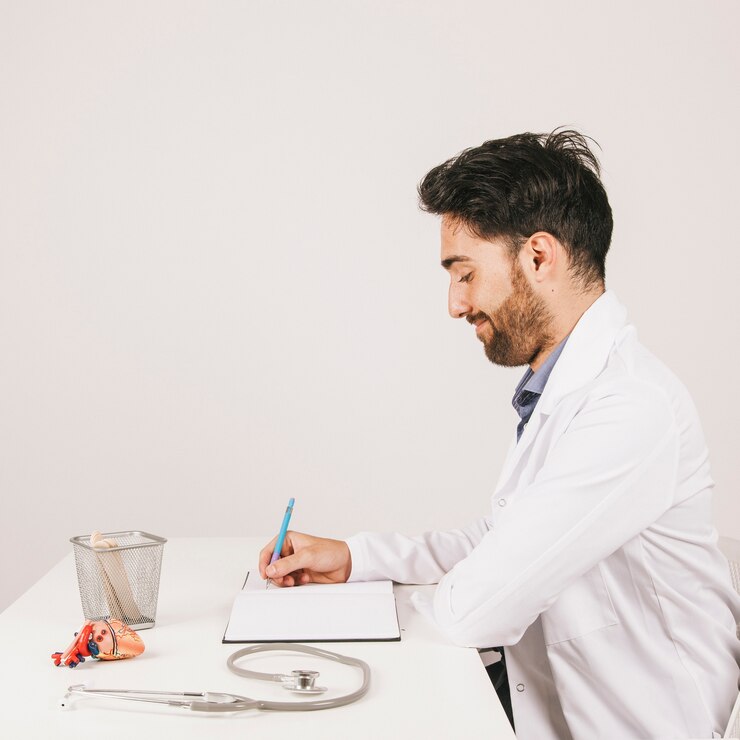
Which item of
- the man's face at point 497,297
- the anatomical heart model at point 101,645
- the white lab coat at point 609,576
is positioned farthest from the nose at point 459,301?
the anatomical heart model at point 101,645

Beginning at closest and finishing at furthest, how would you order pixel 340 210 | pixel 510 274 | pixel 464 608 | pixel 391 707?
1. pixel 391 707
2. pixel 464 608
3. pixel 510 274
4. pixel 340 210

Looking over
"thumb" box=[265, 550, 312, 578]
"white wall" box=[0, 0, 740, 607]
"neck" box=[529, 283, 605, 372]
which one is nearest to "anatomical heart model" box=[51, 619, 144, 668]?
"thumb" box=[265, 550, 312, 578]

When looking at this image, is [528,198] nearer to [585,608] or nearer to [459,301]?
[459,301]

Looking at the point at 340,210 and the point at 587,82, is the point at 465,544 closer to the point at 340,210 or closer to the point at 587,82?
the point at 340,210

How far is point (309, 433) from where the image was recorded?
9.93ft

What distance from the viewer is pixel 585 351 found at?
4.29 ft

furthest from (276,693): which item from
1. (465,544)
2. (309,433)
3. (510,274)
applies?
(309,433)

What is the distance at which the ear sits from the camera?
1.41 meters

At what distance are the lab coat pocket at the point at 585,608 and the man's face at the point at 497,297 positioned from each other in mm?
393

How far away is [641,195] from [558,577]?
223cm

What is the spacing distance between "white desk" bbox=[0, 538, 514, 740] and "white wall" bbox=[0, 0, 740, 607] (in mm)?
1720

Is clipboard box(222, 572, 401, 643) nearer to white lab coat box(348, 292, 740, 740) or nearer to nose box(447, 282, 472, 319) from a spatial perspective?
white lab coat box(348, 292, 740, 740)

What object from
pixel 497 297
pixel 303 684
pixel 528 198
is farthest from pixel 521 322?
pixel 303 684

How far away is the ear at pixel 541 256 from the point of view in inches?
55.3
